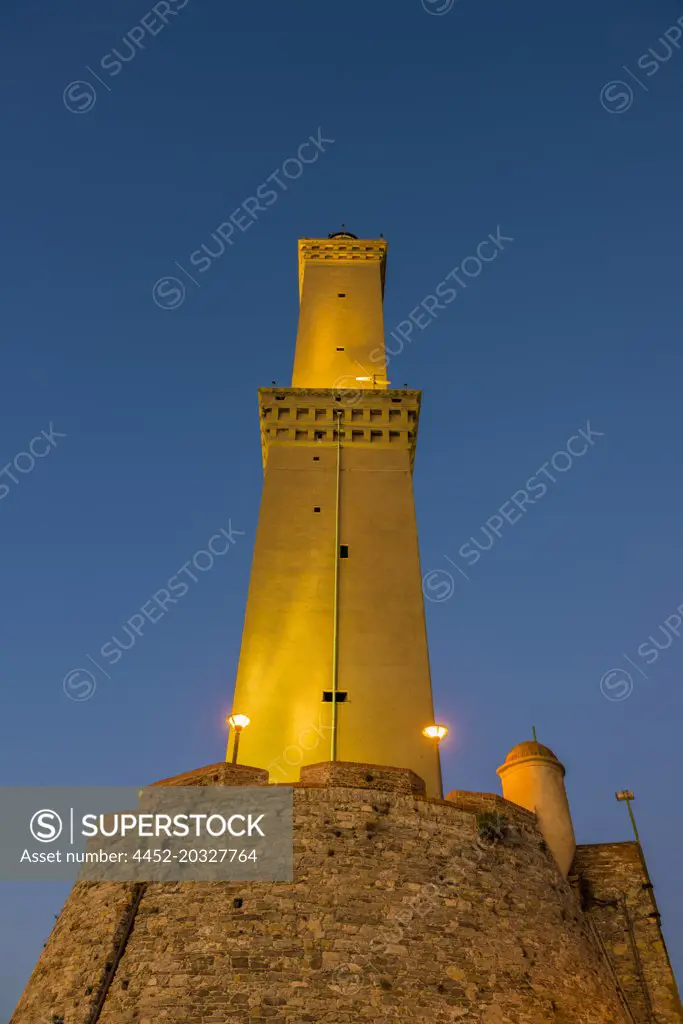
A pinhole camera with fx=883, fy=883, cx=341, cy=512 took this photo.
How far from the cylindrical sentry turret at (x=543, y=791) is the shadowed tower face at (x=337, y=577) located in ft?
7.19

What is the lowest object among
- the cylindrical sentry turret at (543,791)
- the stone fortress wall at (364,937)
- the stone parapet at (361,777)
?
the stone fortress wall at (364,937)

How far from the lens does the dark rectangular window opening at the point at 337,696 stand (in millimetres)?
21812

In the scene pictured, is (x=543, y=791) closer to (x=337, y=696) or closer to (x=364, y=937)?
(x=337, y=696)

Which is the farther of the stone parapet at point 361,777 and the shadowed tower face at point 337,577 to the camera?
the shadowed tower face at point 337,577

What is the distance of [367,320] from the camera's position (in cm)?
3253

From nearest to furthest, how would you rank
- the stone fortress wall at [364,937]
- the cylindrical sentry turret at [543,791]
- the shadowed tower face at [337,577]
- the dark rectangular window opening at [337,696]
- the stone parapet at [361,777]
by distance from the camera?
the stone fortress wall at [364,937] < the stone parapet at [361,777] < the cylindrical sentry turret at [543,791] < the shadowed tower face at [337,577] < the dark rectangular window opening at [337,696]

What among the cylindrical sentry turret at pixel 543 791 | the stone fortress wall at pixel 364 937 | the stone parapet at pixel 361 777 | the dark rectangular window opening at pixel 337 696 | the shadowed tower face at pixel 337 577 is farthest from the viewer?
the dark rectangular window opening at pixel 337 696

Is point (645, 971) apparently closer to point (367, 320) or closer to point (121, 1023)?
point (121, 1023)

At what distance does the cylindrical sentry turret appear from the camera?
1791 cm

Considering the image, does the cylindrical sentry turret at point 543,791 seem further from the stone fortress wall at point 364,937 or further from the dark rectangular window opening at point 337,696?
the dark rectangular window opening at point 337,696

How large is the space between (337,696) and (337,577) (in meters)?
3.61

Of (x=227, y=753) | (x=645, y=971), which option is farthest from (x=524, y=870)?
(x=227, y=753)

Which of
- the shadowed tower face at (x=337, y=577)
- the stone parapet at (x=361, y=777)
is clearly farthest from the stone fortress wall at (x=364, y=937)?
the shadowed tower face at (x=337, y=577)

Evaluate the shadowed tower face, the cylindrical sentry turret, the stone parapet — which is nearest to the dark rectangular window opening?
the shadowed tower face
